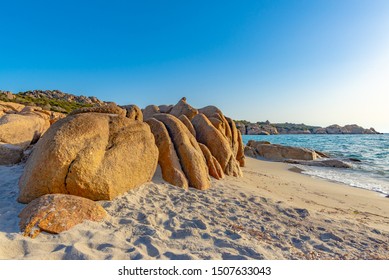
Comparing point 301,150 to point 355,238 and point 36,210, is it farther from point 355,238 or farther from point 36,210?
point 36,210

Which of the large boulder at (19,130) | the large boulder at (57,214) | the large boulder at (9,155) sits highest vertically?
the large boulder at (19,130)

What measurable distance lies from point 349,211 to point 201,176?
15.5ft

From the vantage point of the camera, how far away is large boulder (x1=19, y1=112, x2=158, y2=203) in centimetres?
548

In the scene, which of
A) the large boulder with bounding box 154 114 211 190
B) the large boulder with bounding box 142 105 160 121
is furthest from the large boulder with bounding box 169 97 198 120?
the large boulder with bounding box 154 114 211 190

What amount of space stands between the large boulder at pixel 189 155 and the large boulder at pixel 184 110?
3740mm

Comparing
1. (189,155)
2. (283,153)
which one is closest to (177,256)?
(189,155)

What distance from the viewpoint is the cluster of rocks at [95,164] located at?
477cm

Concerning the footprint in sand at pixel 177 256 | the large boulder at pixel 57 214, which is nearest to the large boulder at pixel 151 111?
the large boulder at pixel 57 214

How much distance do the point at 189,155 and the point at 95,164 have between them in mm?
3202

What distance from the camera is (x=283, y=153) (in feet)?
84.1

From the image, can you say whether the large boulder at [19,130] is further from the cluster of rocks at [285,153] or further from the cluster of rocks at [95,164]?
the cluster of rocks at [285,153]

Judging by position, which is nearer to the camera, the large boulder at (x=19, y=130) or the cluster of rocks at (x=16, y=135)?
the cluster of rocks at (x=16, y=135)

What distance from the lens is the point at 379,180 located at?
1533cm

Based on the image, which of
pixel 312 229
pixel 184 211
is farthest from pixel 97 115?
pixel 312 229
